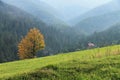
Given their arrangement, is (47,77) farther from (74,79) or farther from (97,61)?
(97,61)

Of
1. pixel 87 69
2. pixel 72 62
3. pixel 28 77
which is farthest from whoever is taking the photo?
pixel 72 62

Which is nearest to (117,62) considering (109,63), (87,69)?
(109,63)

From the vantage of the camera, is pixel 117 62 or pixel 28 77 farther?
pixel 117 62

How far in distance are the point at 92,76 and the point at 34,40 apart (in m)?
74.4

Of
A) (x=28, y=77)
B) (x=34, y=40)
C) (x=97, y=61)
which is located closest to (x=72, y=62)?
(x=97, y=61)

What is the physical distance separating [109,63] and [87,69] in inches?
77.7

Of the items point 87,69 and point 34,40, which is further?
point 34,40

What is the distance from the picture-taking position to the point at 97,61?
22219 mm

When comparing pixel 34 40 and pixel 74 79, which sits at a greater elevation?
pixel 34 40

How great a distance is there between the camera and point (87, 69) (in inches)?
801

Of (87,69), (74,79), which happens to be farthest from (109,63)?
(74,79)

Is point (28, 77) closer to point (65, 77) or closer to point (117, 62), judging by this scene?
point (65, 77)

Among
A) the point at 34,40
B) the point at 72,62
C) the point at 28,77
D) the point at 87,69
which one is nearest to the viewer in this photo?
the point at 28,77

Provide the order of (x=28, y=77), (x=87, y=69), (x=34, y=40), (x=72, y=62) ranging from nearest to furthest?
(x=28, y=77), (x=87, y=69), (x=72, y=62), (x=34, y=40)
